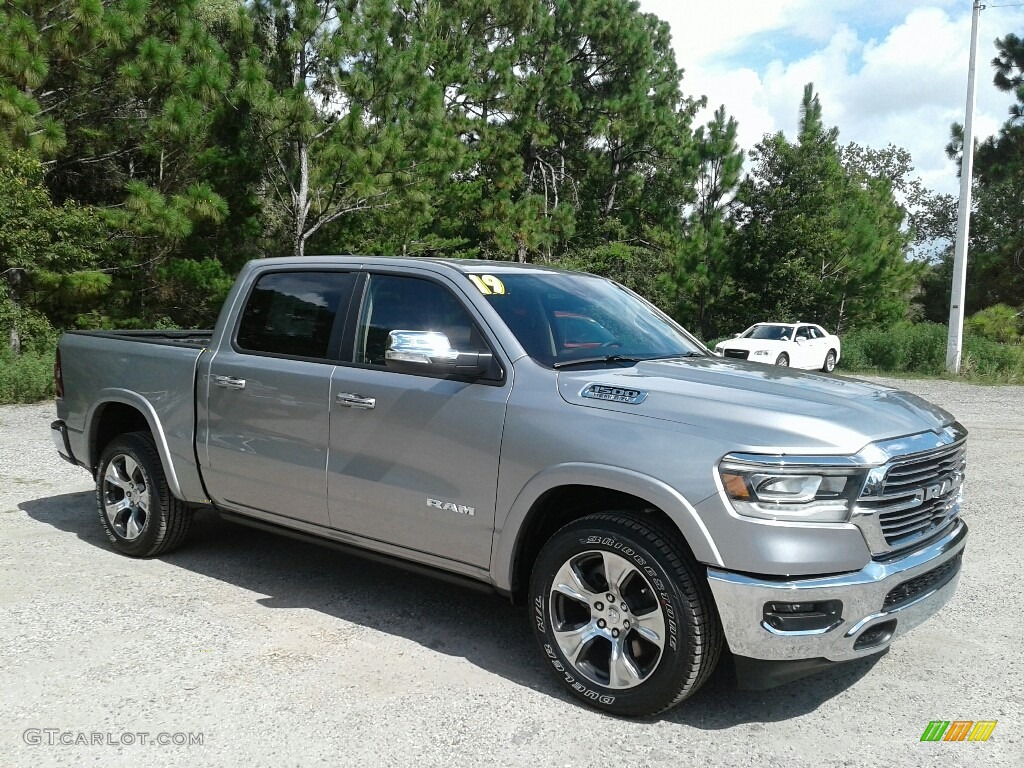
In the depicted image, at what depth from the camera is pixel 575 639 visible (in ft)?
12.1

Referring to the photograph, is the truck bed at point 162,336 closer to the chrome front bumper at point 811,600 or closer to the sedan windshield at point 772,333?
the chrome front bumper at point 811,600

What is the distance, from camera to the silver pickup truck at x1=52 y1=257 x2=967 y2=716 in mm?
3268

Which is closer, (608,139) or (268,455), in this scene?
(268,455)

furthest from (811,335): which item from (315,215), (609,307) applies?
(609,307)

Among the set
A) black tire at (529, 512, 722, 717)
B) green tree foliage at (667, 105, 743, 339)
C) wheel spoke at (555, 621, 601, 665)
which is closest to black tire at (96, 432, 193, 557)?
black tire at (529, 512, 722, 717)

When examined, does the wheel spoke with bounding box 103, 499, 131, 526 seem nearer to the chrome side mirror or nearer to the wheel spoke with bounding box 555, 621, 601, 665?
the chrome side mirror

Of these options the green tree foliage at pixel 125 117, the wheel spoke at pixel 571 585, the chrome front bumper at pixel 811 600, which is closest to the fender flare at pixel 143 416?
the wheel spoke at pixel 571 585

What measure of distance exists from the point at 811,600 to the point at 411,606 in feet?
7.77

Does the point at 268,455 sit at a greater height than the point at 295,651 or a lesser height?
greater

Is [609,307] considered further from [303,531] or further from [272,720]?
[272,720]

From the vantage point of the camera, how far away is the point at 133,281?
20797 millimetres

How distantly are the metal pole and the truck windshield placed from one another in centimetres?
2042

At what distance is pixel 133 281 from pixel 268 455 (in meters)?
17.9

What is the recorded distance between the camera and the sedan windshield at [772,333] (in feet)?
77.8
